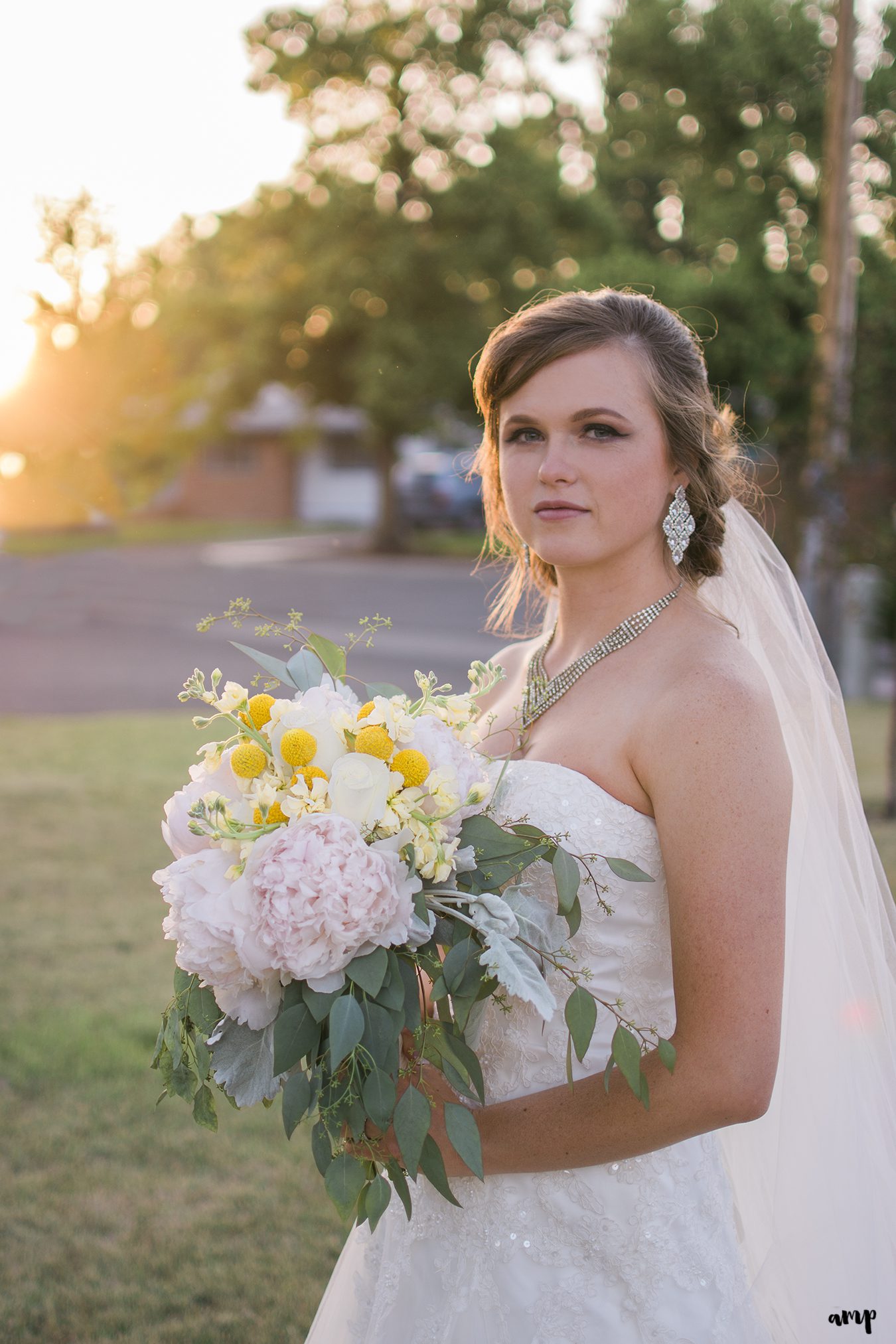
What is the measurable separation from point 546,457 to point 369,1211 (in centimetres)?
127

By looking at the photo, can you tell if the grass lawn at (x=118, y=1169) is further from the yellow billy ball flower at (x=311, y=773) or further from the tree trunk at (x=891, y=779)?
the yellow billy ball flower at (x=311, y=773)

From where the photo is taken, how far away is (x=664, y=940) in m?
1.99

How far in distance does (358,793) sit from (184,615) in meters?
17.9

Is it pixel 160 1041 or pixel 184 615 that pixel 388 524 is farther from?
pixel 160 1041

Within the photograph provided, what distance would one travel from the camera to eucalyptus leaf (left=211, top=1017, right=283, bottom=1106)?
1657 millimetres

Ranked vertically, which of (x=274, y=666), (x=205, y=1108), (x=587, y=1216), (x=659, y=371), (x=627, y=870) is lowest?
(x=587, y=1216)

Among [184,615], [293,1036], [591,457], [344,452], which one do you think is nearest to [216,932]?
[293,1036]

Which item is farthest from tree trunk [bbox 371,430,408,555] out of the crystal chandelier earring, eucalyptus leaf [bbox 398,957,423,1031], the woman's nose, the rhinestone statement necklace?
eucalyptus leaf [bbox 398,957,423,1031]

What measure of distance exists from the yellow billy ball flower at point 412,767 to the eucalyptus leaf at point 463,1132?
18.0 inches

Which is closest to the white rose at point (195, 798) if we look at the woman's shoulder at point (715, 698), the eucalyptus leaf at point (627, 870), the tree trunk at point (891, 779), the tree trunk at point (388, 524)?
the eucalyptus leaf at point (627, 870)

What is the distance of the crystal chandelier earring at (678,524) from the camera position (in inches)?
87.4

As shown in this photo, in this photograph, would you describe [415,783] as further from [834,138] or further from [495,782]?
[834,138]

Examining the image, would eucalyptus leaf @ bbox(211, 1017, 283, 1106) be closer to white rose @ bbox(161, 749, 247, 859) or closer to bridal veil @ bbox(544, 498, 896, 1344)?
white rose @ bbox(161, 749, 247, 859)

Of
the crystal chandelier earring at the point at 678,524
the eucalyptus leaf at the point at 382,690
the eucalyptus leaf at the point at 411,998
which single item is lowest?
the eucalyptus leaf at the point at 411,998
